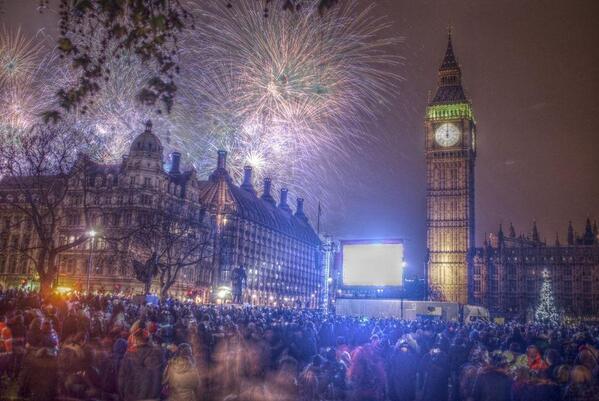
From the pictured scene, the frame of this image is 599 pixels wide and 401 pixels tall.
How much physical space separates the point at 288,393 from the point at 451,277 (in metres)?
106

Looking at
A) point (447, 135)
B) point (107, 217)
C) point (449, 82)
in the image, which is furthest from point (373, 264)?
point (449, 82)

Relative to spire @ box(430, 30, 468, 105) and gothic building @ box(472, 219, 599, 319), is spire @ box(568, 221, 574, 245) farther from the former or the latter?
spire @ box(430, 30, 468, 105)

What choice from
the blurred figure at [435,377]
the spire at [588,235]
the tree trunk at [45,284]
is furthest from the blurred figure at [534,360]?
the spire at [588,235]

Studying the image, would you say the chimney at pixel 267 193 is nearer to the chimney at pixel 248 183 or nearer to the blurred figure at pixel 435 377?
the chimney at pixel 248 183

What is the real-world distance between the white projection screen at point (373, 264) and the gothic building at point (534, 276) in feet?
232

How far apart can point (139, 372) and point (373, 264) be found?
173ft

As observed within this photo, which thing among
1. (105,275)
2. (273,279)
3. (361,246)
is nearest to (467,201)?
(273,279)

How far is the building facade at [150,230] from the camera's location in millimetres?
58562

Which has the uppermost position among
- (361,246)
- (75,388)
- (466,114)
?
(466,114)

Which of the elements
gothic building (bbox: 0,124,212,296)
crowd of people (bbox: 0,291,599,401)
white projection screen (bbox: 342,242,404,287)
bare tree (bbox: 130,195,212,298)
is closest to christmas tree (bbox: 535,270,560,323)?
white projection screen (bbox: 342,242,404,287)

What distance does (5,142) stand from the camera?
31391mm

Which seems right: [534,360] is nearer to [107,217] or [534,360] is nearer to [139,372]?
[139,372]

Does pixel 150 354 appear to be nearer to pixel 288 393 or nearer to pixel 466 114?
pixel 288 393

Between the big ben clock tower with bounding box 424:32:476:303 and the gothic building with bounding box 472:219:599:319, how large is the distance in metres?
17.9
